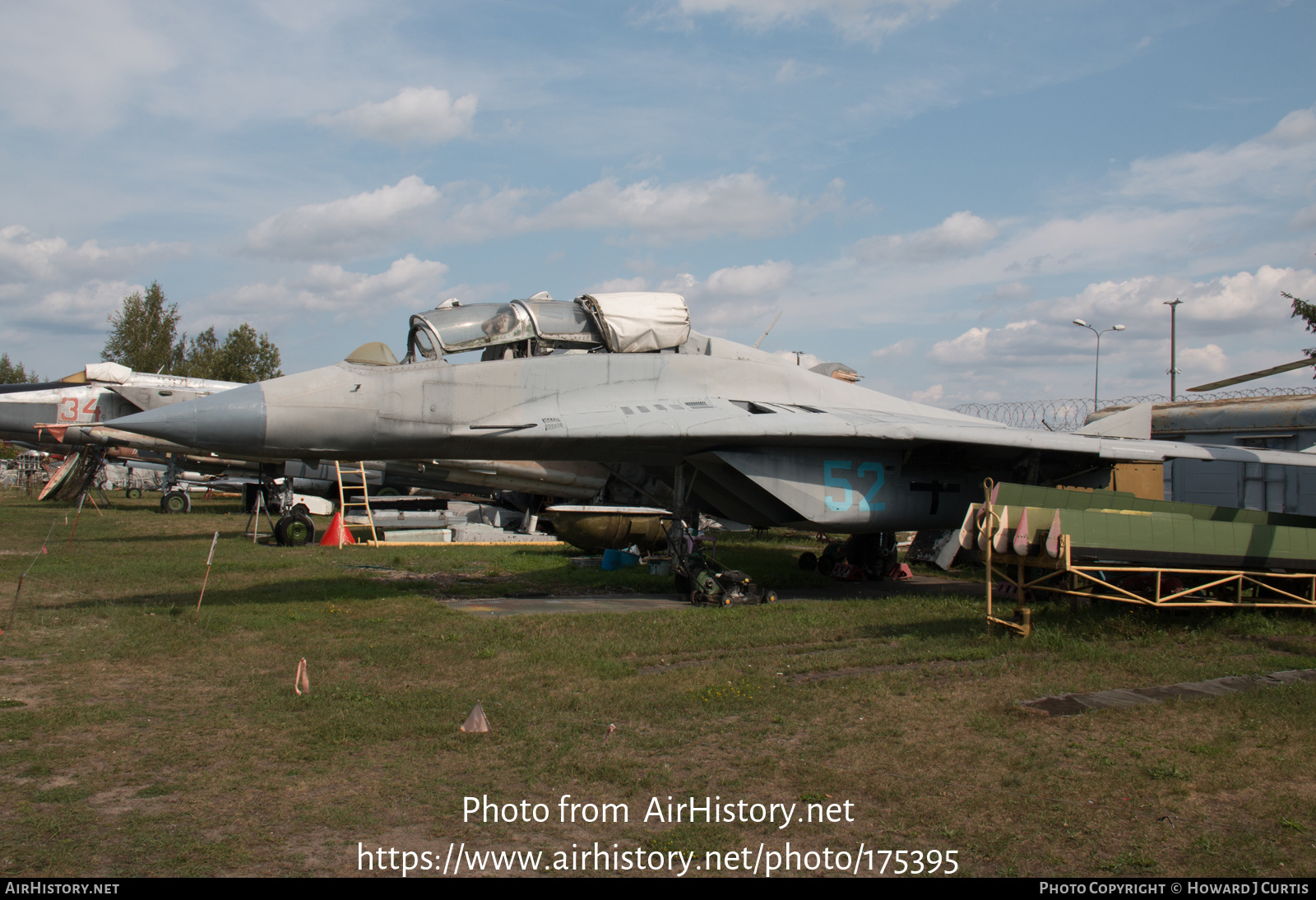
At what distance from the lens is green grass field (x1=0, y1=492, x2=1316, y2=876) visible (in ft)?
12.4

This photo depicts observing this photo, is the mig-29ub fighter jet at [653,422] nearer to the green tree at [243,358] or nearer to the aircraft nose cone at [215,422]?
the aircraft nose cone at [215,422]

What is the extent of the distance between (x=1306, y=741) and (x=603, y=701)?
4339 millimetres

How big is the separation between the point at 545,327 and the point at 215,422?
383 cm

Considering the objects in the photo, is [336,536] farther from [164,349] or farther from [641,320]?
[164,349]

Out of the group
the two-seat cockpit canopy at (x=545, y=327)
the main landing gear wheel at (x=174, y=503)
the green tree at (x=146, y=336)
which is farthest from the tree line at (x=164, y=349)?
the two-seat cockpit canopy at (x=545, y=327)

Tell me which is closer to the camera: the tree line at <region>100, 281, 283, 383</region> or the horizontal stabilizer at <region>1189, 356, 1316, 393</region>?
the horizontal stabilizer at <region>1189, 356, 1316, 393</region>

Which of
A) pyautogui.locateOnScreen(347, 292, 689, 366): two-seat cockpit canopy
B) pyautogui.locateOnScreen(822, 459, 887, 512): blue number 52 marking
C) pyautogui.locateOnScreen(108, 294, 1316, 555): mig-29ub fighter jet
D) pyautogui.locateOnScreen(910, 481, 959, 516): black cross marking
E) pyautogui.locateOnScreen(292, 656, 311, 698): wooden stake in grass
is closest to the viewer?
pyautogui.locateOnScreen(292, 656, 311, 698): wooden stake in grass

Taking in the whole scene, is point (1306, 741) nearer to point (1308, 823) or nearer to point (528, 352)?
point (1308, 823)

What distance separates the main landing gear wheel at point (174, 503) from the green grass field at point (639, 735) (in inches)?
866

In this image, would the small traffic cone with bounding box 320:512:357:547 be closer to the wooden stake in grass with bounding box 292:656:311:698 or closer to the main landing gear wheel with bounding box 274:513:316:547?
the main landing gear wheel with bounding box 274:513:316:547

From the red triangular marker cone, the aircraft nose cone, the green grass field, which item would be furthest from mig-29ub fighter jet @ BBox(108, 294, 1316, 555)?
the red triangular marker cone

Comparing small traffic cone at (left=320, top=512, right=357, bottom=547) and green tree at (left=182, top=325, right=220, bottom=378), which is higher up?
green tree at (left=182, top=325, right=220, bottom=378)

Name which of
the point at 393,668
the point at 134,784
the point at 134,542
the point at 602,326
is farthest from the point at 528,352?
the point at 134,542

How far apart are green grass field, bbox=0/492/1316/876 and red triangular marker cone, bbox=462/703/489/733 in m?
0.07
